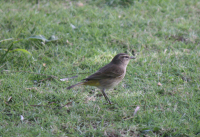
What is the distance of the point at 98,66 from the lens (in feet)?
21.7

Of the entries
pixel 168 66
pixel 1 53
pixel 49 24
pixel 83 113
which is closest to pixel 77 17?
pixel 49 24

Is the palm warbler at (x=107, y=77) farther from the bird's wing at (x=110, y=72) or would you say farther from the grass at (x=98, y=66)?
the grass at (x=98, y=66)

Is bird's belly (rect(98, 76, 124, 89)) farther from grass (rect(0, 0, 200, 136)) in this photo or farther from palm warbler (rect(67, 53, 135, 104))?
grass (rect(0, 0, 200, 136))

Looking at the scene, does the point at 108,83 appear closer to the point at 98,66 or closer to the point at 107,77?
the point at 107,77

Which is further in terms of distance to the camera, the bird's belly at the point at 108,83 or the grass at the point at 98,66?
the bird's belly at the point at 108,83

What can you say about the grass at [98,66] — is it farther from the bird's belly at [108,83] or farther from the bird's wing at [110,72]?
the bird's wing at [110,72]

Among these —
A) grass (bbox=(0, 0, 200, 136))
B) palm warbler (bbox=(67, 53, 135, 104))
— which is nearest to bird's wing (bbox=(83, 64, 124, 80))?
palm warbler (bbox=(67, 53, 135, 104))

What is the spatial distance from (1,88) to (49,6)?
4.87 m

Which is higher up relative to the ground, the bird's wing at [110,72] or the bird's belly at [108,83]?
the bird's wing at [110,72]

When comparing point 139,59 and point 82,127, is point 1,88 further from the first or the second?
point 139,59

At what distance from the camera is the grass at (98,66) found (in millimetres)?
4559

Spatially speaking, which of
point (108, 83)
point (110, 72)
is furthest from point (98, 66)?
point (108, 83)

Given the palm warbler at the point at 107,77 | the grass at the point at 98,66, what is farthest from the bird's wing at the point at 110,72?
the grass at the point at 98,66

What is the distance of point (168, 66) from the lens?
646 cm
